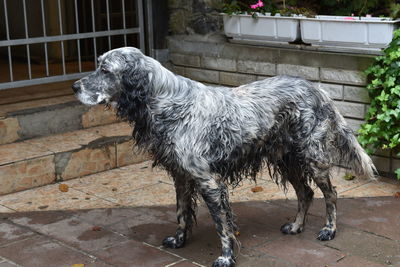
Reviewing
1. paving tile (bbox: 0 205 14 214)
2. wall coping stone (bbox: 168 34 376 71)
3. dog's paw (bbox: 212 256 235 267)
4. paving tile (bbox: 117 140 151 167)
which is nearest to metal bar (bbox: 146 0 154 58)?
wall coping stone (bbox: 168 34 376 71)

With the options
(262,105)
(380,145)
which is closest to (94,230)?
(262,105)

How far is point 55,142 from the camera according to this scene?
280 inches

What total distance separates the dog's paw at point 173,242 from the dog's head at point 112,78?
127cm

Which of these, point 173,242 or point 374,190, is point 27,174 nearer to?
point 173,242

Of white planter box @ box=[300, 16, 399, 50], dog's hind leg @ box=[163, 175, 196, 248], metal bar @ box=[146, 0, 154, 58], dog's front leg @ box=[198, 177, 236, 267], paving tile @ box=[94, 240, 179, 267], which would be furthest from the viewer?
metal bar @ box=[146, 0, 154, 58]

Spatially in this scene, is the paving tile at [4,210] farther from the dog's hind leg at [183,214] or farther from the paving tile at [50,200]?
the dog's hind leg at [183,214]

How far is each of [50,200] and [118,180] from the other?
804 millimetres

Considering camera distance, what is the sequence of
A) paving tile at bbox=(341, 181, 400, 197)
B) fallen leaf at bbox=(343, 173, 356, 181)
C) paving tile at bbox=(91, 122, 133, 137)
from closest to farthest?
1. paving tile at bbox=(341, 181, 400, 197)
2. fallen leaf at bbox=(343, 173, 356, 181)
3. paving tile at bbox=(91, 122, 133, 137)

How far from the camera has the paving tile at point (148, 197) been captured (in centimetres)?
619

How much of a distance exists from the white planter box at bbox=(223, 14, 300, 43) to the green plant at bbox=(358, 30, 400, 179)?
3.55 feet

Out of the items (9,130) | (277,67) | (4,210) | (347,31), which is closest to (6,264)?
(4,210)

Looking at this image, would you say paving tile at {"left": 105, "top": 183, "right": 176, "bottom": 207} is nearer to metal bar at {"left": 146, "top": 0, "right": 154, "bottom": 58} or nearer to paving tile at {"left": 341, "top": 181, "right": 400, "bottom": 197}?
paving tile at {"left": 341, "top": 181, "right": 400, "bottom": 197}

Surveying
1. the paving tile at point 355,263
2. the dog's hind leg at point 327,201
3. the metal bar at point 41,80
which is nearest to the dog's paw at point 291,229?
the dog's hind leg at point 327,201

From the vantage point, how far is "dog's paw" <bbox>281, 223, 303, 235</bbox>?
5.40m
